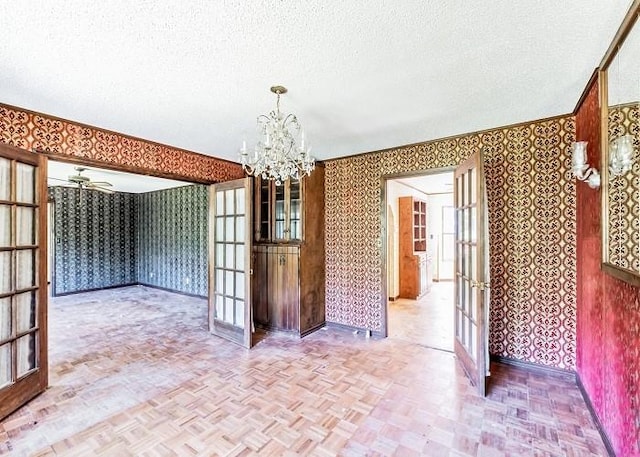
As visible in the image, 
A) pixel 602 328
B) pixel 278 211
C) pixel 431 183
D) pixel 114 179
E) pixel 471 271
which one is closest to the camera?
pixel 602 328

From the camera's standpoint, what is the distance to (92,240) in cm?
738

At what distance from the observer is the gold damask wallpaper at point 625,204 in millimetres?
1734

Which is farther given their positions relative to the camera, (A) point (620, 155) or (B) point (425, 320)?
(B) point (425, 320)

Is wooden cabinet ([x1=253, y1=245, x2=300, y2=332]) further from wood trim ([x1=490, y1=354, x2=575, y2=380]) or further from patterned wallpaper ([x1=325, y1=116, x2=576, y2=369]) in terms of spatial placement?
wood trim ([x1=490, y1=354, x2=575, y2=380])

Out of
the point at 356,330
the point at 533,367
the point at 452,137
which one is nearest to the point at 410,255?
the point at 356,330

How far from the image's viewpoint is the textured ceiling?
154cm

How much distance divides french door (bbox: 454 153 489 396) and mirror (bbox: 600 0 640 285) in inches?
32.6

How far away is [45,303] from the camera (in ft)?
9.18

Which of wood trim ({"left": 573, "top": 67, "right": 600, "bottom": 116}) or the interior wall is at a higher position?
wood trim ({"left": 573, "top": 67, "right": 600, "bottom": 116})

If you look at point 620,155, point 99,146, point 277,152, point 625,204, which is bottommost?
point 625,204

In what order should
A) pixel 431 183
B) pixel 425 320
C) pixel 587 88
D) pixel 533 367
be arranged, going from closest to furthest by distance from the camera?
pixel 587 88, pixel 533 367, pixel 425 320, pixel 431 183

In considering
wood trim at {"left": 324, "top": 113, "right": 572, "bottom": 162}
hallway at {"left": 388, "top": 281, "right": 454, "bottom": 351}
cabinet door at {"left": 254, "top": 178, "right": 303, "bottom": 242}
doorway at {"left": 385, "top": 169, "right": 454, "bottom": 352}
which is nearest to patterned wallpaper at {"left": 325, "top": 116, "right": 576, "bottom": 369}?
wood trim at {"left": 324, "top": 113, "right": 572, "bottom": 162}

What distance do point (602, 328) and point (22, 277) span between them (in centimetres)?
461

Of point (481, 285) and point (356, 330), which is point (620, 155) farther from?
point (356, 330)
